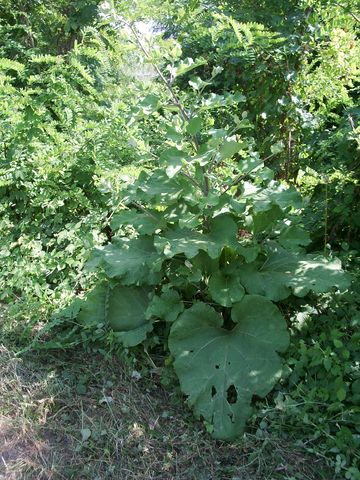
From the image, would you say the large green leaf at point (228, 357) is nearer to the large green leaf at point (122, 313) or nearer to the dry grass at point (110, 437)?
the dry grass at point (110, 437)

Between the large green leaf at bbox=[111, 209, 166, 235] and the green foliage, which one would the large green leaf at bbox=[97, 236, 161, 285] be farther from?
the large green leaf at bbox=[111, 209, 166, 235]

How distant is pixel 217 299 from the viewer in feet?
9.17

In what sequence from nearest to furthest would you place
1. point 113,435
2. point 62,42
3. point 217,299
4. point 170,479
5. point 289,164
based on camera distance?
point 170,479
point 113,435
point 217,299
point 289,164
point 62,42

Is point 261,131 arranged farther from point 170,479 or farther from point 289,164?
point 170,479

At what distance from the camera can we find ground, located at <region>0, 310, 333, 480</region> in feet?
7.97

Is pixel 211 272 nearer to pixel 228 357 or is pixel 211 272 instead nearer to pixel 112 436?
pixel 228 357

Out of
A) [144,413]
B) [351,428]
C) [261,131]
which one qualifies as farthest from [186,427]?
[261,131]

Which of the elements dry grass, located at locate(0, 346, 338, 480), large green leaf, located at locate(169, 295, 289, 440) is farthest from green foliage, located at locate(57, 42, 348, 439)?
dry grass, located at locate(0, 346, 338, 480)

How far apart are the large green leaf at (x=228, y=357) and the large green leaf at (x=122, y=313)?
0.33 m

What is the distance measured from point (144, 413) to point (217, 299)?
2.44ft

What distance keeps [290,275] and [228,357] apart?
61 cm

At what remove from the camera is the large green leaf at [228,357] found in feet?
8.54

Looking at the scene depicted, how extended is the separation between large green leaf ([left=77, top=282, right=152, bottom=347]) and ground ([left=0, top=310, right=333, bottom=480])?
0.69ft

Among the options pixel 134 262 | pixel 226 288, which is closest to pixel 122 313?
pixel 134 262
